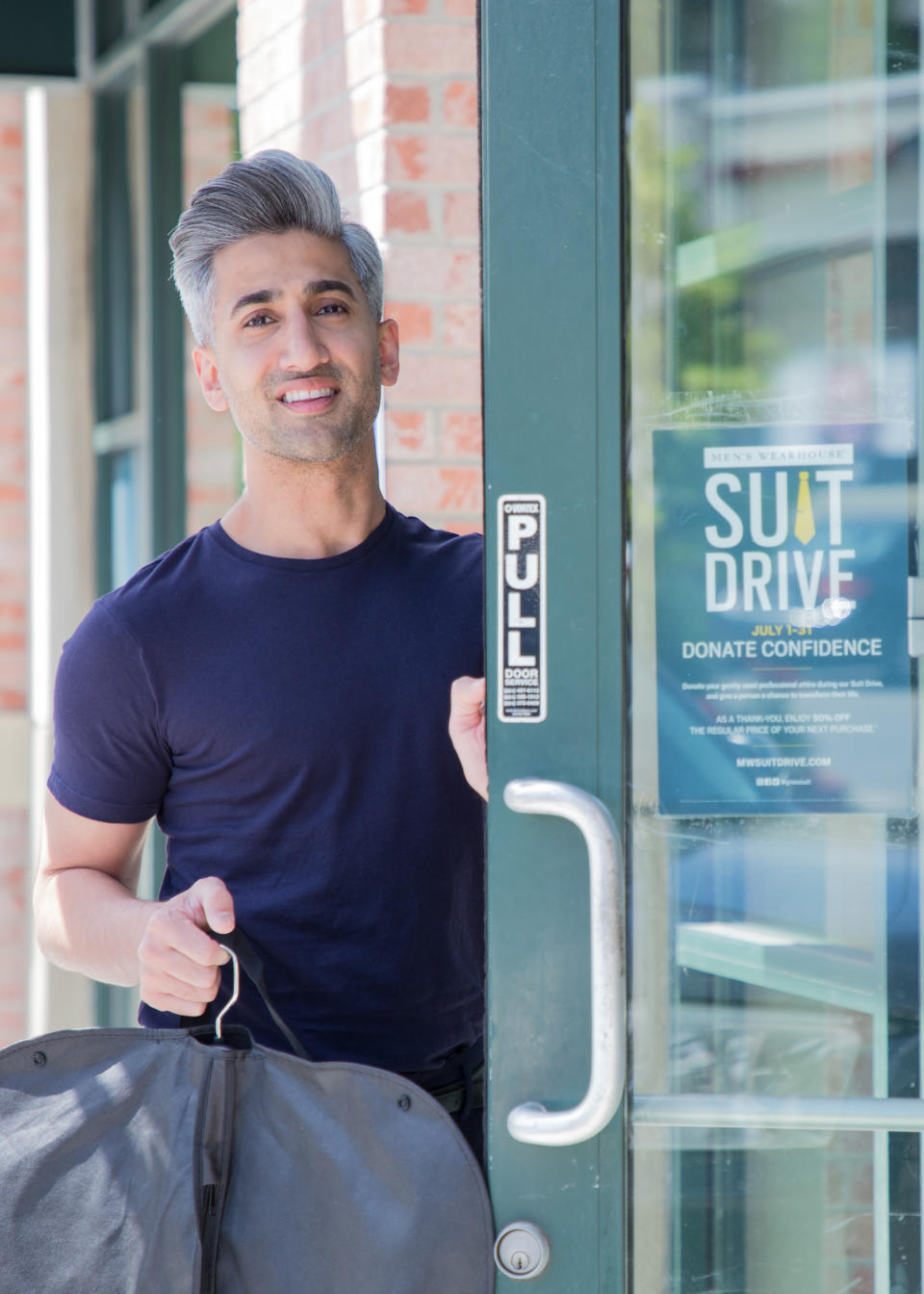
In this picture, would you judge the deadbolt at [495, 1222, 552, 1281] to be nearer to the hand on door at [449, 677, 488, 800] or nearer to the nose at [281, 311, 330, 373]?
the hand on door at [449, 677, 488, 800]

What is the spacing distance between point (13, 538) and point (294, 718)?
3789 mm

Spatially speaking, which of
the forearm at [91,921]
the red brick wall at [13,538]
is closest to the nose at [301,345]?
the forearm at [91,921]

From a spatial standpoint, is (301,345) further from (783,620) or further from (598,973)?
(598,973)

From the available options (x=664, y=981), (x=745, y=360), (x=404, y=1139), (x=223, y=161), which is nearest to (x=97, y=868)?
(x=404, y=1139)

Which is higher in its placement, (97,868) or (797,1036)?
(97,868)

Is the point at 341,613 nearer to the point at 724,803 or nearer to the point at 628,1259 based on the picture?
the point at 724,803

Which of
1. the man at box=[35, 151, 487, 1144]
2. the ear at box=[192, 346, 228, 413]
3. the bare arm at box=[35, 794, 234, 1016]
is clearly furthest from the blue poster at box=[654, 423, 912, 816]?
the ear at box=[192, 346, 228, 413]

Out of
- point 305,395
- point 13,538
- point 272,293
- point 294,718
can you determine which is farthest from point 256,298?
point 13,538

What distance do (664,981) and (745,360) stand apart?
62cm

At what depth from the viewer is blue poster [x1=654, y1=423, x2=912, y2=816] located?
1.44 metres

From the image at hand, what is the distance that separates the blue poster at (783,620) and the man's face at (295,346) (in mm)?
573

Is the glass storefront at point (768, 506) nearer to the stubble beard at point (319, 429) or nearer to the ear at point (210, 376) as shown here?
the stubble beard at point (319, 429)

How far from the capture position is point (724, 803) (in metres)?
1.46

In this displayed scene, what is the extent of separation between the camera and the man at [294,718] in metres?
1.78
